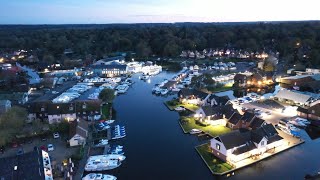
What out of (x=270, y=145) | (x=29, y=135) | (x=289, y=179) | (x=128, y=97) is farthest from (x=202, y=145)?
(x=128, y=97)

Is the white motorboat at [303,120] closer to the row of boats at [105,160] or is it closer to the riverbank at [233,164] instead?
the riverbank at [233,164]

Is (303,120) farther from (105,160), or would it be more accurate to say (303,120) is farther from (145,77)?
(145,77)

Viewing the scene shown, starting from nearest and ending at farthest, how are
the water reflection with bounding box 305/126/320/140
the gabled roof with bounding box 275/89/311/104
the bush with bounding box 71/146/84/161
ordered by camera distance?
the bush with bounding box 71/146/84/161 < the water reflection with bounding box 305/126/320/140 < the gabled roof with bounding box 275/89/311/104

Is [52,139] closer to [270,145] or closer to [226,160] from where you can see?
[226,160]

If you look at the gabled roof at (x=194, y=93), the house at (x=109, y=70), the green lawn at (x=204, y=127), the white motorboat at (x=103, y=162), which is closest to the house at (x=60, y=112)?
the white motorboat at (x=103, y=162)

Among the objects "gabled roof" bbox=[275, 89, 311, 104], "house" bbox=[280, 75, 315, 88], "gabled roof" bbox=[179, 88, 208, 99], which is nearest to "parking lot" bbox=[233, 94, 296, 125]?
"gabled roof" bbox=[275, 89, 311, 104]

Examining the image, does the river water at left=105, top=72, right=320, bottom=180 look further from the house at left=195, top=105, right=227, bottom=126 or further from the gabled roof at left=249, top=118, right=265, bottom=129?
the gabled roof at left=249, top=118, right=265, bottom=129
